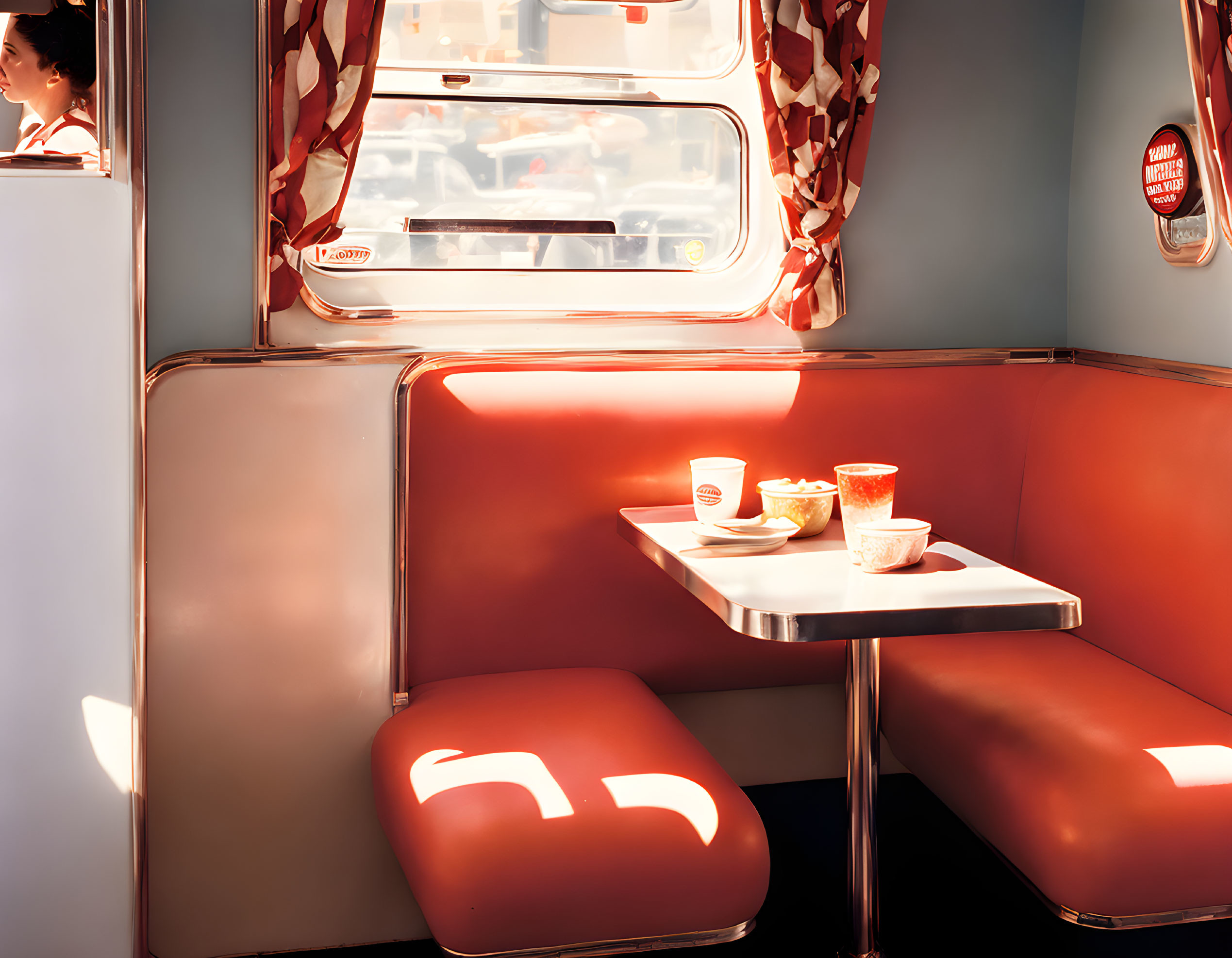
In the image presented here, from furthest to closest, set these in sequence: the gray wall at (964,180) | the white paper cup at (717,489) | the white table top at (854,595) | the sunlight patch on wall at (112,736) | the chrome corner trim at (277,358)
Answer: the gray wall at (964,180) → the chrome corner trim at (277,358) → the white paper cup at (717,489) → the sunlight patch on wall at (112,736) → the white table top at (854,595)

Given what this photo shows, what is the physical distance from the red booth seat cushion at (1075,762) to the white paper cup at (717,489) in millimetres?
566

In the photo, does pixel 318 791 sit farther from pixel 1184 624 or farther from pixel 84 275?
pixel 1184 624

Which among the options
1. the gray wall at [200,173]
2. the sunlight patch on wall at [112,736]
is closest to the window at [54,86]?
the gray wall at [200,173]

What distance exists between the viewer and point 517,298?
7.75 feet

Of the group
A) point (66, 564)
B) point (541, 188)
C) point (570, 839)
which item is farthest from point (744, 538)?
point (66, 564)

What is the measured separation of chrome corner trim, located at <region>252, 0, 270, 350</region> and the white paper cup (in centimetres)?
91

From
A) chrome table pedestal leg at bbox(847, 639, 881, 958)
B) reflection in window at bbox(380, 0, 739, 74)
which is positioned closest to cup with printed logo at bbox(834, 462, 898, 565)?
chrome table pedestal leg at bbox(847, 639, 881, 958)

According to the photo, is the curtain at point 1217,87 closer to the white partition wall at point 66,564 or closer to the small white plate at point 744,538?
the small white plate at point 744,538

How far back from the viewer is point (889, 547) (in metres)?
1.67

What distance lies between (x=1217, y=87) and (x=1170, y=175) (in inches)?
7.6

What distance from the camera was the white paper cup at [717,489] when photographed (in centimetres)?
197

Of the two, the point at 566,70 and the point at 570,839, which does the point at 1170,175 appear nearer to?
the point at 566,70

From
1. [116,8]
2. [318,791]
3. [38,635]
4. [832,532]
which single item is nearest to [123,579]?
[38,635]

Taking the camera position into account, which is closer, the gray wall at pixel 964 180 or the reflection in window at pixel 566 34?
the reflection in window at pixel 566 34
